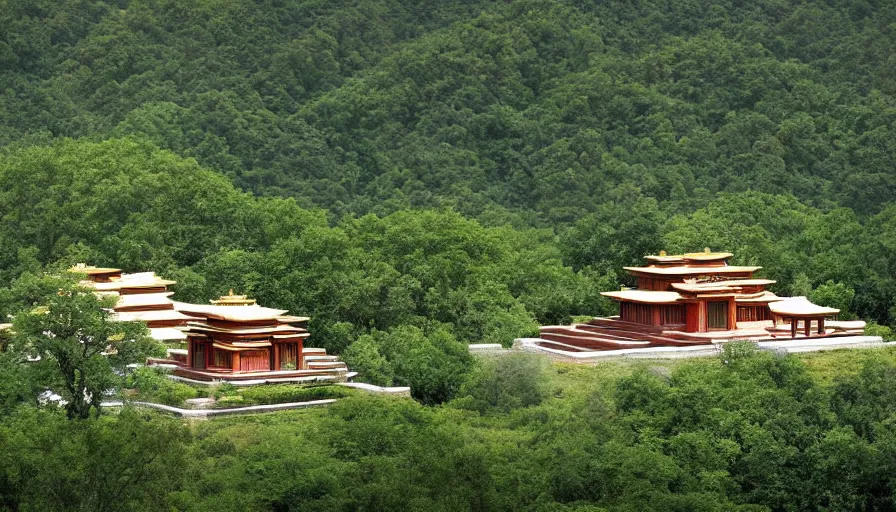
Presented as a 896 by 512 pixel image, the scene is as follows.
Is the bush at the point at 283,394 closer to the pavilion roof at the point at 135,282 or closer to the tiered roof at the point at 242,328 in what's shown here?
the tiered roof at the point at 242,328

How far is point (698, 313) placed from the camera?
56094 millimetres

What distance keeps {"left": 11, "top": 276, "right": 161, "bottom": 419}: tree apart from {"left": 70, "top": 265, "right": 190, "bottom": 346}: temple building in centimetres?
607

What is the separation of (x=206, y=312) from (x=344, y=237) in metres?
10.2

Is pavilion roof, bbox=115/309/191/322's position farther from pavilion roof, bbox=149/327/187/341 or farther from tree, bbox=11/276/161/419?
tree, bbox=11/276/161/419

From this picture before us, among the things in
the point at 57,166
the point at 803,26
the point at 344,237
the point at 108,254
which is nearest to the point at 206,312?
the point at 344,237

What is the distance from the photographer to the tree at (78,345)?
48.5m

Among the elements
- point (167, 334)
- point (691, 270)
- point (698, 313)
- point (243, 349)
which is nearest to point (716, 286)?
point (698, 313)

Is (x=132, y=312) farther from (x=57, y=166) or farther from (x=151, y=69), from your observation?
(x=151, y=69)

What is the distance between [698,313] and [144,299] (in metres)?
14.9

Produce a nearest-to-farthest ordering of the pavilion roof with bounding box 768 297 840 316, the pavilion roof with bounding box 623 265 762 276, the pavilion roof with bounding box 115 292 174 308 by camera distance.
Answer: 1. the pavilion roof with bounding box 768 297 840 316
2. the pavilion roof with bounding box 623 265 762 276
3. the pavilion roof with bounding box 115 292 174 308

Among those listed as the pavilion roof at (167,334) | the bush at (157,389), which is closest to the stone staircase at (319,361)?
the pavilion roof at (167,334)

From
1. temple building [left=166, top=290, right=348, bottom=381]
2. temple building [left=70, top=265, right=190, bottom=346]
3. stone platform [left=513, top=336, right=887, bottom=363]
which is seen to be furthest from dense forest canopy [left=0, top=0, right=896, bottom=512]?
temple building [left=70, top=265, right=190, bottom=346]

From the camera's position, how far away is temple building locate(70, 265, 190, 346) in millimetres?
57219

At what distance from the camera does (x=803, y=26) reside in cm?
10931
